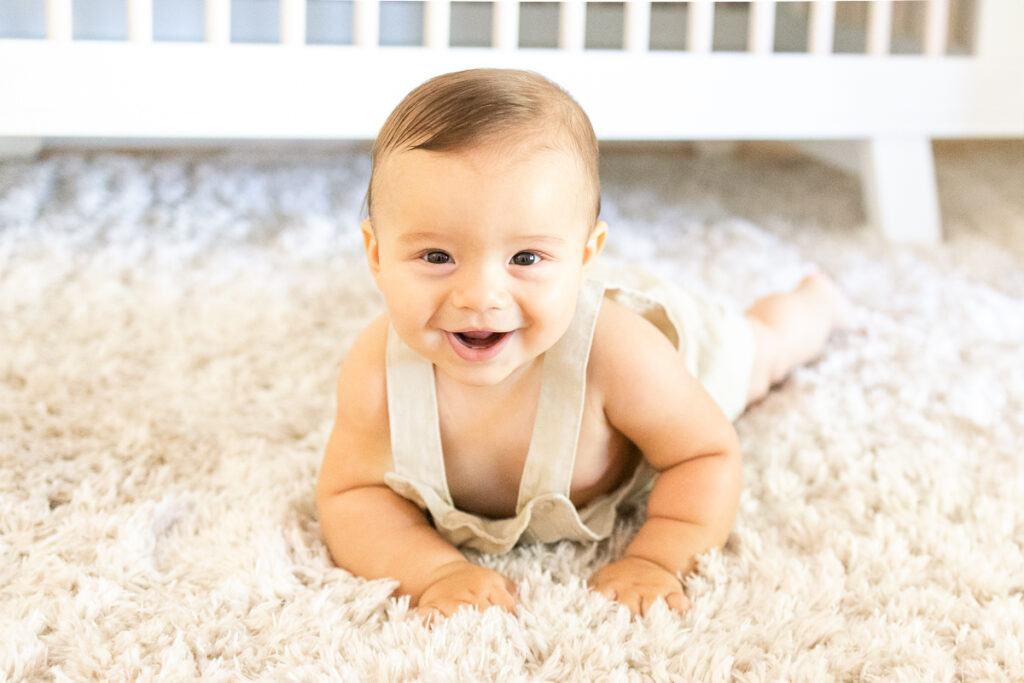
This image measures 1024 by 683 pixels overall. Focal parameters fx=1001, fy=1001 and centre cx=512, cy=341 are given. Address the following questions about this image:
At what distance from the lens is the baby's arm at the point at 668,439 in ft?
2.39

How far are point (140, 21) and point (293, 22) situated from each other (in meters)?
0.18

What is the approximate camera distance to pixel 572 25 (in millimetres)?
1312

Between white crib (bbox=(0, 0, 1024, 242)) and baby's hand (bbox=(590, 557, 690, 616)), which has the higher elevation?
white crib (bbox=(0, 0, 1024, 242))

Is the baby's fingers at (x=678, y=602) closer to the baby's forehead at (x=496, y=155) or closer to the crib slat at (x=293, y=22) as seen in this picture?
the baby's forehead at (x=496, y=155)

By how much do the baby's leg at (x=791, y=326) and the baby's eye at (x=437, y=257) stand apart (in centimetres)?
46

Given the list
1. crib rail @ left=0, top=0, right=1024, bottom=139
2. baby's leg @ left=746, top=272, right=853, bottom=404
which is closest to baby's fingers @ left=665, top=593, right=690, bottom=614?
baby's leg @ left=746, top=272, right=853, bottom=404

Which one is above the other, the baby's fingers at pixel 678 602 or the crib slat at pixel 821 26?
the crib slat at pixel 821 26

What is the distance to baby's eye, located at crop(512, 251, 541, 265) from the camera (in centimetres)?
64

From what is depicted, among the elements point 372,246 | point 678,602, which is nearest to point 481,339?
point 372,246

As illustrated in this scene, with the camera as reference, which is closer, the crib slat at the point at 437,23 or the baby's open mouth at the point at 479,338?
the baby's open mouth at the point at 479,338

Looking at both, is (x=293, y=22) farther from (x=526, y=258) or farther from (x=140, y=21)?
(x=526, y=258)

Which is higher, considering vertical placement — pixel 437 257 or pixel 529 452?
pixel 437 257

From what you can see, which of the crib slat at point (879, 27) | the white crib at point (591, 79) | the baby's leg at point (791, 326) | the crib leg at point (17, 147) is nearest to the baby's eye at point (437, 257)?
the baby's leg at point (791, 326)

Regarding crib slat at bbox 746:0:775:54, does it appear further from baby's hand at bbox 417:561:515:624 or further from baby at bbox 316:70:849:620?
baby's hand at bbox 417:561:515:624
